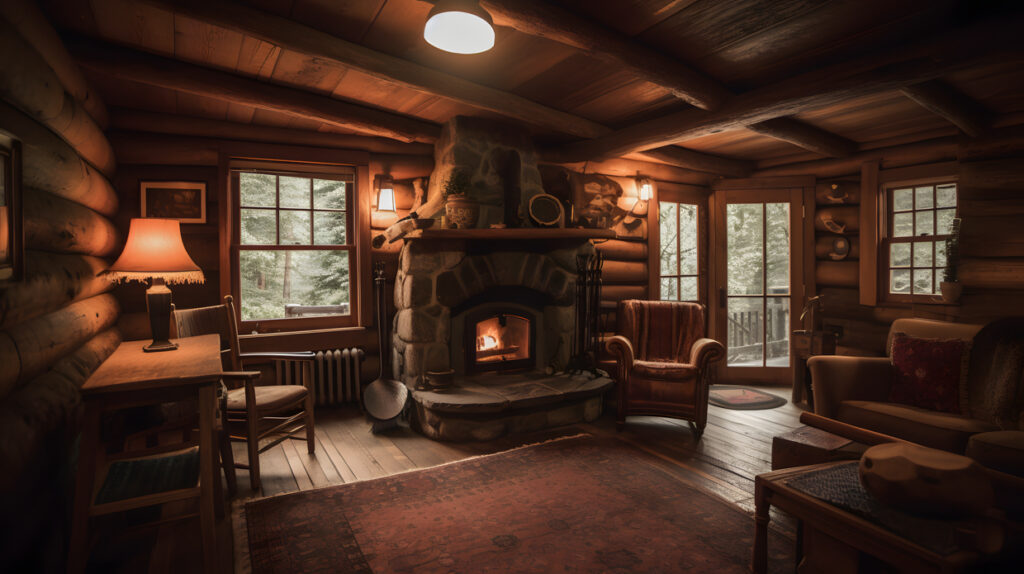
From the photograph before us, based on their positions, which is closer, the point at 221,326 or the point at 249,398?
the point at 249,398

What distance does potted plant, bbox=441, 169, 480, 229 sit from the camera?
3.87 m

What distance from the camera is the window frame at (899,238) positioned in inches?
179

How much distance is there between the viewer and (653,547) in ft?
7.24

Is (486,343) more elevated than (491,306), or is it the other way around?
(491,306)

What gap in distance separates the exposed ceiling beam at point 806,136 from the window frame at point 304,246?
343cm

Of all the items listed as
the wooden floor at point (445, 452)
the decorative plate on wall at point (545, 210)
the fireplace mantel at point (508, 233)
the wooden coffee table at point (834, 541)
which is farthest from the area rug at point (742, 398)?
the wooden coffee table at point (834, 541)

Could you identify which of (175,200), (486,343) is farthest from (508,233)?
(175,200)

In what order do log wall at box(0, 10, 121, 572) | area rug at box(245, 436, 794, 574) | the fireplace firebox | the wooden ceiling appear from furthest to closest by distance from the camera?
1. the fireplace firebox
2. the wooden ceiling
3. area rug at box(245, 436, 794, 574)
4. log wall at box(0, 10, 121, 572)

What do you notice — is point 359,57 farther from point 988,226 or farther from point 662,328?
Answer: point 988,226

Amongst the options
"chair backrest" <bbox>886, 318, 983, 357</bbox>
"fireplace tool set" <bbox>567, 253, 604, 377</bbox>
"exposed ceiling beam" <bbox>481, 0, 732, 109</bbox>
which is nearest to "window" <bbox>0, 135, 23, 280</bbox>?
"exposed ceiling beam" <bbox>481, 0, 732, 109</bbox>

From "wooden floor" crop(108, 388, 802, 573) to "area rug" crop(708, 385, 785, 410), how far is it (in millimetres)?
206

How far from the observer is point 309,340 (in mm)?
4180

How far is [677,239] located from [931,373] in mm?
2878

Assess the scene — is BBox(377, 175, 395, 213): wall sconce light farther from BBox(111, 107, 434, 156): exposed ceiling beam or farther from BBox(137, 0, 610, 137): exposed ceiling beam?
BBox(137, 0, 610, 137): exposed ceiling beam
